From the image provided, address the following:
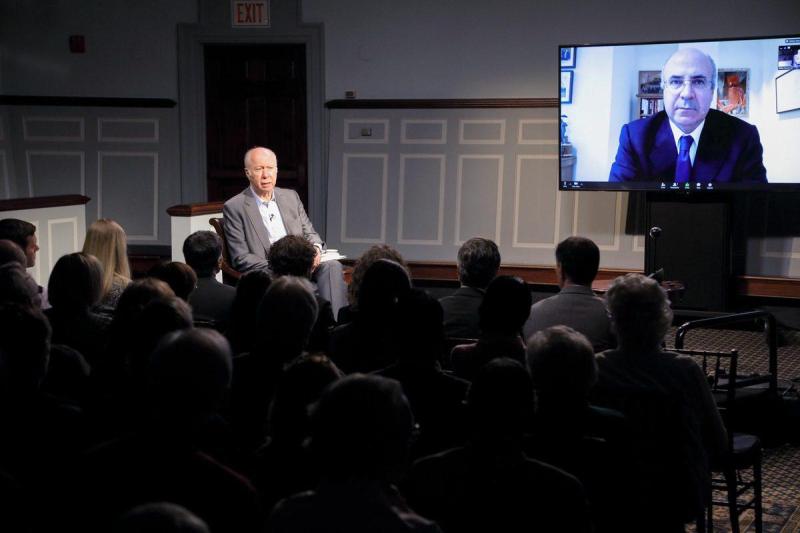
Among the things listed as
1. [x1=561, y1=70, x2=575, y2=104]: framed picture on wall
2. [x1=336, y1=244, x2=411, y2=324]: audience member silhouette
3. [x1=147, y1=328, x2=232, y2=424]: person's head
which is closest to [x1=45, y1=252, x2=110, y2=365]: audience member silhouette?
[x1=336, y1=244, x2=411, y2=324]: audience member silhouette

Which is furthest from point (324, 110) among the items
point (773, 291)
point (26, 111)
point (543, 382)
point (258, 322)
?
point (543, 382)

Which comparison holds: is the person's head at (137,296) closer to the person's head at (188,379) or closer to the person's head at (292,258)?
the person's head at (188,379)

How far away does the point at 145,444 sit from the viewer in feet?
5.95

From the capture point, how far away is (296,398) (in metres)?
2.09

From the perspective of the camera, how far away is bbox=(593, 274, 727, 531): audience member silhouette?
2676 mm

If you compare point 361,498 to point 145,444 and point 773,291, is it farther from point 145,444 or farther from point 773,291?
point 773,291

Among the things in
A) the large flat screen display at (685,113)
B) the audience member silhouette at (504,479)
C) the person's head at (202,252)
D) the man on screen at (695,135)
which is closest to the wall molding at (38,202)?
the person's head at (202,252)

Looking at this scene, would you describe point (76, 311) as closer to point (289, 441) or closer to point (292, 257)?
point (292, 257)

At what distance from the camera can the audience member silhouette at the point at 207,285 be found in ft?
13.3

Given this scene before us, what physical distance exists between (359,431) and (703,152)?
5.71 m

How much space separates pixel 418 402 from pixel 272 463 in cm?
58

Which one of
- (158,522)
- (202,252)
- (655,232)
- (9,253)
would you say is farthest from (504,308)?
(655,232)

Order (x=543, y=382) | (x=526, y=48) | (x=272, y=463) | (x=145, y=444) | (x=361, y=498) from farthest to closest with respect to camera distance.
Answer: (x=526, y=48) < (x=543, y=382) < (x=272, y=463) < (x=145, y=444) < (x=361, y=498)

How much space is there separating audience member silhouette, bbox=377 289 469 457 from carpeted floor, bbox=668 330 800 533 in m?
1.59
